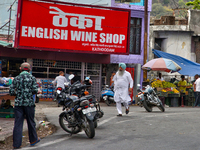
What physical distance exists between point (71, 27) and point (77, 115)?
43.2 feet

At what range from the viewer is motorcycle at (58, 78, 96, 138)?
23.1 ft

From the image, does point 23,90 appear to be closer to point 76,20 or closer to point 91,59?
point 76,20

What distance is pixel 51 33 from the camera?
19375 millimetres

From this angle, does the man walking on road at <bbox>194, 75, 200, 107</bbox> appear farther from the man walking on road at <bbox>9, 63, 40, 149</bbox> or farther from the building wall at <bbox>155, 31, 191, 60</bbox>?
the man walking on road at <bbox>9, 63, 40, 149</bbox>

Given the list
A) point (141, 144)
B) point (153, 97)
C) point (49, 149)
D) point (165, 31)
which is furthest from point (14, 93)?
point (165, 31)

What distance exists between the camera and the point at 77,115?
729cm

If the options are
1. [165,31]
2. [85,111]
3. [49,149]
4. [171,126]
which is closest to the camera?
[49,149]

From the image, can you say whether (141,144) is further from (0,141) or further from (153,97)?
(153,97)

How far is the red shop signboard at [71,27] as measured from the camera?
743 inches

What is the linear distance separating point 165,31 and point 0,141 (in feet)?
72.1

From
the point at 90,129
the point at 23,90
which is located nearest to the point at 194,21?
the point at 90,129

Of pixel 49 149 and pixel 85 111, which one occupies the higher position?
pixel 85 111

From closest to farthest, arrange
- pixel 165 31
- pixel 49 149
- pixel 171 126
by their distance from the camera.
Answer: pixel 49 149 → pixel 171 126 → pixel 165 31

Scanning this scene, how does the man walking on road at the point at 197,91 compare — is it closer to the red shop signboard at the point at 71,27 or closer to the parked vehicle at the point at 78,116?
the red shop signboard at the point at 71,27
